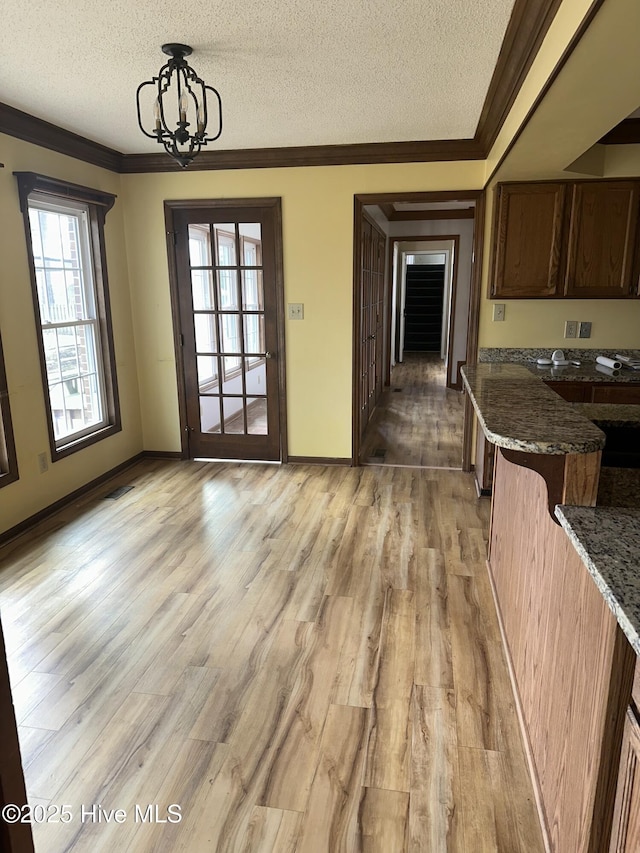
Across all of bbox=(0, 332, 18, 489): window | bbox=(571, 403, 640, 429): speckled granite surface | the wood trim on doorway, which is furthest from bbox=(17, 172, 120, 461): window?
the wood trim on doorway

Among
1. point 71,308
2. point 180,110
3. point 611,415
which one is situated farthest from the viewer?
point 71,308

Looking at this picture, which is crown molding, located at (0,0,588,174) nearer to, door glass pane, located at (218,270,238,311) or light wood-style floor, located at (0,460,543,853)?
door glass pane, located at (218,270,238,311)

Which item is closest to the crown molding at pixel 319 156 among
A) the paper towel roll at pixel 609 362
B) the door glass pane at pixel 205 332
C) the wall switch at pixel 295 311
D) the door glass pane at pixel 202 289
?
the door glass pane at pixel 202 289

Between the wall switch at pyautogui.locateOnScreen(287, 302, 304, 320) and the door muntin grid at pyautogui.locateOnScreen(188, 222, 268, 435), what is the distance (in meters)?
0.24

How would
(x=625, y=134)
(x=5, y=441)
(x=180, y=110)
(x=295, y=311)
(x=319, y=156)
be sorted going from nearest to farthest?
(x=180, y=110) < (x=5, y=441) < (x=625, y=134) < (x=319, y=156) < (x=295, y=311)

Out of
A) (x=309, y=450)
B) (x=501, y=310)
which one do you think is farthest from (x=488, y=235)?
(x=309, y=450)

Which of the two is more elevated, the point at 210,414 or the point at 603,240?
the point at 603,240

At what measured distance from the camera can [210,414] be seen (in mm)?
4898

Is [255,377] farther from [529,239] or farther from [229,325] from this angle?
[529,239]

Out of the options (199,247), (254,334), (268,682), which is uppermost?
(199,247)

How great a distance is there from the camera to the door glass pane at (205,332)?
4.69 metres

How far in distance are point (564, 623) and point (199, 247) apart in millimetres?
4075

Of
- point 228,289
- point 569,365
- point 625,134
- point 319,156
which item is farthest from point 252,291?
point 625,134

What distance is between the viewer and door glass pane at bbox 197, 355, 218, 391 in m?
4.78
